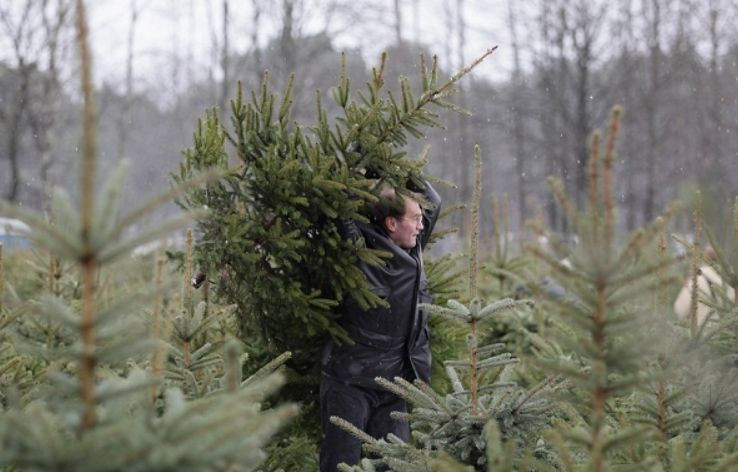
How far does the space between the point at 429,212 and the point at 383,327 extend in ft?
2.52

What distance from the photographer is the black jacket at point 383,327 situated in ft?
13.4

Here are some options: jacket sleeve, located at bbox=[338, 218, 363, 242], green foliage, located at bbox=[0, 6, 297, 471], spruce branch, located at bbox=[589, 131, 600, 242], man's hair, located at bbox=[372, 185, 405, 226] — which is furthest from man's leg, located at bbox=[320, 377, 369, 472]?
spruce branch, located at bbox=[589, 131, 600, 242]

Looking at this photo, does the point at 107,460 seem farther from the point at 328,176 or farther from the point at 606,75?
the point at 606,75

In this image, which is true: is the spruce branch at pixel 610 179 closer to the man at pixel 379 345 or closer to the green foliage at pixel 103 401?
the green foliage at pixel 103 401

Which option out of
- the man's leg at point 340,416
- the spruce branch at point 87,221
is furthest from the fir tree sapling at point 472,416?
the spruce branch at point 87,221

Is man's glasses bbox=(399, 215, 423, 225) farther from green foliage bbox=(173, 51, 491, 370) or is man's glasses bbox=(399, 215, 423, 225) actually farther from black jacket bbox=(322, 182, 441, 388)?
green foliage bbox=(173, 51, 491, 370)

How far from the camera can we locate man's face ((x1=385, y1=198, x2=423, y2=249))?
13.7ft

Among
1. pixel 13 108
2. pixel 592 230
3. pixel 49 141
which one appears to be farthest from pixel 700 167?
pixel 592 230

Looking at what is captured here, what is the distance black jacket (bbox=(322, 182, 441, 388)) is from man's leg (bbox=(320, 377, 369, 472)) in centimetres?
6

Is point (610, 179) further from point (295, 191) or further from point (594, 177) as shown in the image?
point (295, 191)

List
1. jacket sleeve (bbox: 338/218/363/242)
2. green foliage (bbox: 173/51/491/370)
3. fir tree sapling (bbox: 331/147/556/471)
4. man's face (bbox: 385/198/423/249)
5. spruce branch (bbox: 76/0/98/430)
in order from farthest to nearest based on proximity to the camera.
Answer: man's face (bbox: 385/198/423/249) < jacket sleeve (bbox: 338/218/363/242) < green foliage (bbox: 173/51/491/370) < fir tree sapling (bbox: 331/147/556/471) < spruce branch (bbox: 76/0/98/430)

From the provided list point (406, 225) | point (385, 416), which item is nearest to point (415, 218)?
point (406, 225)

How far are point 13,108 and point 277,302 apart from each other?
1503 centimetres

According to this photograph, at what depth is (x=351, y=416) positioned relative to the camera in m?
4.02
